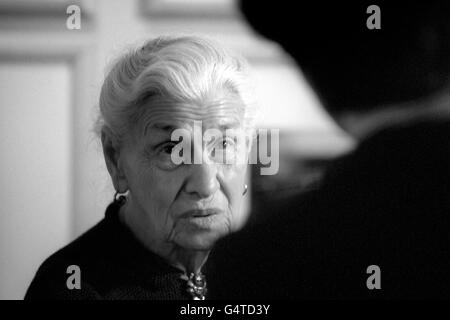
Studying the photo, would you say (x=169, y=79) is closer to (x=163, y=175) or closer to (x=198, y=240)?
(x=163, y=175)

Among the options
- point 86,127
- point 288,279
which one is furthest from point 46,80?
point 288,279

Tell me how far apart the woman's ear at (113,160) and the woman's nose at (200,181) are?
0.15 meters

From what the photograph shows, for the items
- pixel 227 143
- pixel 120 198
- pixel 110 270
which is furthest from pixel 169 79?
pixel 110 270

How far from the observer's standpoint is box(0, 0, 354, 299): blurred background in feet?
5.47

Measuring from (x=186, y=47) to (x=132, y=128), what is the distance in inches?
8.4

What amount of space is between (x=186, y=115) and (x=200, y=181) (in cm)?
15

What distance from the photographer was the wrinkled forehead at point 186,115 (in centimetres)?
159

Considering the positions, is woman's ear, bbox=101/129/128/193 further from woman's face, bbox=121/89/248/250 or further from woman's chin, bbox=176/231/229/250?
woman's chin, bbox=176/231/229/250

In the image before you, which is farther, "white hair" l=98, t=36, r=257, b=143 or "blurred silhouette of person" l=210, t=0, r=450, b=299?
"blurred silhouette of person" l=210, t=0, r=450, b=299

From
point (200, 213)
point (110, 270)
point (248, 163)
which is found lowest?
point (110, 270)

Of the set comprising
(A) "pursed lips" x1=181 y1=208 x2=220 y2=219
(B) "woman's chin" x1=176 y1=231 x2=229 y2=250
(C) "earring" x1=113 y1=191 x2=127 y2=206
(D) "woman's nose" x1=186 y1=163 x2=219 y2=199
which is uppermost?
(D) "woman's nose" x1=186 y1=163 x2=219 y2=199

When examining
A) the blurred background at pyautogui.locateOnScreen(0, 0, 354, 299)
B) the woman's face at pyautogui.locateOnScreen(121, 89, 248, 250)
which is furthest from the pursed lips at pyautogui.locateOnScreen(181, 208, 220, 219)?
the blurred background at pyautogui.locateOnScreen(0, 0, 354, 299)

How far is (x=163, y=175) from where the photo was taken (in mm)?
1621

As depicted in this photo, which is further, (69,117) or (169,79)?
(69,117)
